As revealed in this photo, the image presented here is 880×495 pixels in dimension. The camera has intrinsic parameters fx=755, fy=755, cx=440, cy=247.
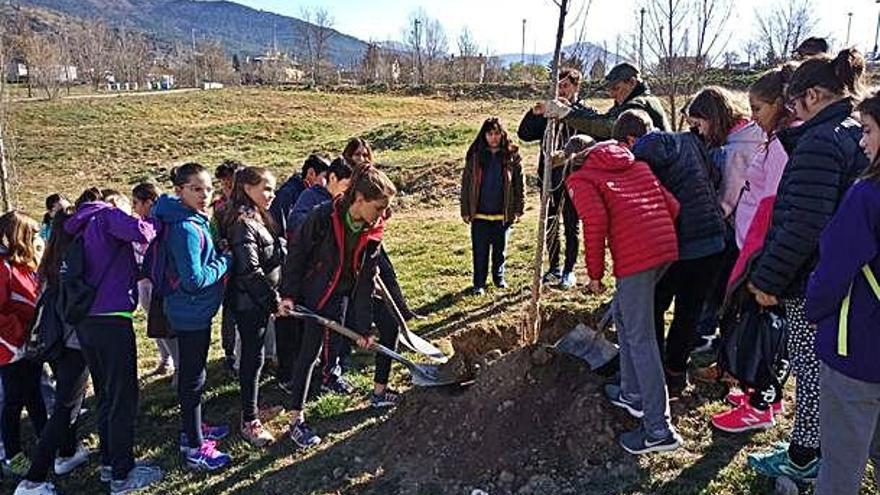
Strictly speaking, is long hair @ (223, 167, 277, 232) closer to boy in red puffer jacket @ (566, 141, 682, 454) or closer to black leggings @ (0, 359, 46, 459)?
black leggings @ (0, 359, 46, 459)

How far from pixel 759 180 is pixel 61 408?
13.2 feet

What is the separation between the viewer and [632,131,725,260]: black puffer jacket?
3.80 meters

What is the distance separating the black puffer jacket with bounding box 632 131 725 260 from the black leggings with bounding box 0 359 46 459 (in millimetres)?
3822

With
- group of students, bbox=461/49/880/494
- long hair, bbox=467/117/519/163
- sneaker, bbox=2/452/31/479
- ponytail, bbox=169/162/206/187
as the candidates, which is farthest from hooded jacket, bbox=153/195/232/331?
long hair, bbox=467/117/519/163

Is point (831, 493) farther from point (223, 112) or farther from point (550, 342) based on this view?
point (223, 112)

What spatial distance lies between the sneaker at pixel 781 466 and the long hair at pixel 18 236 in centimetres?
413

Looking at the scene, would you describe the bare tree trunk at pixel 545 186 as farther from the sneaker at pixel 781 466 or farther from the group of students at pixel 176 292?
the sneaker at pixel 781 466

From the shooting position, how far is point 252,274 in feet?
14.9

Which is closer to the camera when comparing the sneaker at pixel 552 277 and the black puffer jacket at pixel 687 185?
the black puffer jacket at pixel 687 185

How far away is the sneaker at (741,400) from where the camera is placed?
4.19 metres

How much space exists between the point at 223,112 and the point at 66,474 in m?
33.6

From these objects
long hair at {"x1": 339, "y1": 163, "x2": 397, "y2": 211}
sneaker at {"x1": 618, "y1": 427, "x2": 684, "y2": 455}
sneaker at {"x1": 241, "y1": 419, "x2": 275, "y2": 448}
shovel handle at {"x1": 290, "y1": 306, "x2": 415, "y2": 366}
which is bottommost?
sneaker at {"x1": 241, "y1": 419, "x2": 275, "y2": 448}

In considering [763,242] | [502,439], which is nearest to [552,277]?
[502,439]

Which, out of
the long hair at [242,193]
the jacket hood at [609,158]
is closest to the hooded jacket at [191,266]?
the long hair at [242,193]
